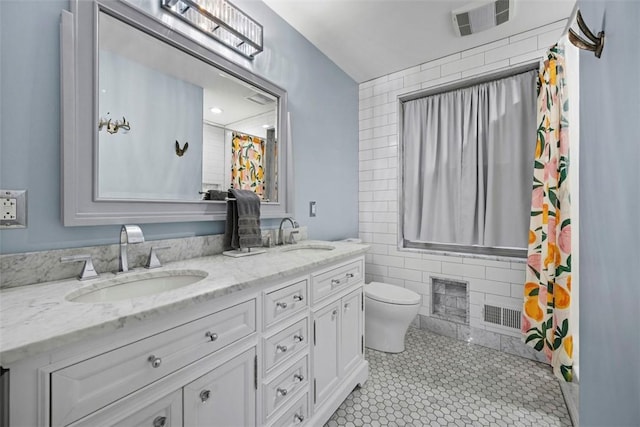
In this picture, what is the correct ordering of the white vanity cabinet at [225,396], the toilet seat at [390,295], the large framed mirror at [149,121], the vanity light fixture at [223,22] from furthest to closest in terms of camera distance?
the toilet seat at [390,295] < the vanity light fixture at [223,22] < the large framed mirror at [149,121] < the white vanity cabinet at [225,396]

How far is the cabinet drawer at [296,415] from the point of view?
119cm

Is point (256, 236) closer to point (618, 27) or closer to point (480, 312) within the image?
point (618, 27)

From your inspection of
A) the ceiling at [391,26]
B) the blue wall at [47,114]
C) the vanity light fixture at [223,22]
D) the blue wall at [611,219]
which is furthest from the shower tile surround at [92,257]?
the ceiling at [391,26]

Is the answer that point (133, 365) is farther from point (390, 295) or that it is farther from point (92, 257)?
point (390, 295)

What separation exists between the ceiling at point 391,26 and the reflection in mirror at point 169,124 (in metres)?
0.69

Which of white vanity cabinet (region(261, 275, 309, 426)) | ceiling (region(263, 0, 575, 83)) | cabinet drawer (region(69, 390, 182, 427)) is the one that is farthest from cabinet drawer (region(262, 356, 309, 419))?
ceiling (region(263, 0, 575, 83))

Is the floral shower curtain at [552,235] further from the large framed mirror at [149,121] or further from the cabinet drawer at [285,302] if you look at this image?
the large framed mirror at [149,121]

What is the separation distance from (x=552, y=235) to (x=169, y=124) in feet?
7.53

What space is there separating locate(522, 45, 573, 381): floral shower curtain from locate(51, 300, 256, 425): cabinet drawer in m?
1.83

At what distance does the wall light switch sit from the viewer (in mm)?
907

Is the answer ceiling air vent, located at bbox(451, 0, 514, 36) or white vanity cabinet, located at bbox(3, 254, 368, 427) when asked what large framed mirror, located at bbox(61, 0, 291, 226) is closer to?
white vanity cabinet, located at bbox(3, 254, 368, 427)

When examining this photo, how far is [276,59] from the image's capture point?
198 cm

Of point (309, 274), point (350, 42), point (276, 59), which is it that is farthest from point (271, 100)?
point (309, 274)

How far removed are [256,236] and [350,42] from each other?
1.78 metres
